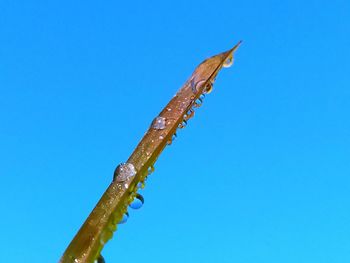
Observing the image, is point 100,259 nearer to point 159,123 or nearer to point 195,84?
point 159,123

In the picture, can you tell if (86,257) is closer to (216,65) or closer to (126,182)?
(126,182)

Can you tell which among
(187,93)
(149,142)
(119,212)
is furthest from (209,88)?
(119,212)

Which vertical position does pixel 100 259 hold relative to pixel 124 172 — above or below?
below

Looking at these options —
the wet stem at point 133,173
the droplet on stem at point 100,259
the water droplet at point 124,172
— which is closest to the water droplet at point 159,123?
the wet stem at point 133,173

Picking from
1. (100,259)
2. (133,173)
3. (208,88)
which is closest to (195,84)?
(208,88)

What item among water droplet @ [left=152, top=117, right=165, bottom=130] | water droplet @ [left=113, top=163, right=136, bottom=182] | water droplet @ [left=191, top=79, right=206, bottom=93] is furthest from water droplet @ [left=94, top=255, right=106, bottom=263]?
water droplet @ [left=191, top=79, right=206, bottom=93]

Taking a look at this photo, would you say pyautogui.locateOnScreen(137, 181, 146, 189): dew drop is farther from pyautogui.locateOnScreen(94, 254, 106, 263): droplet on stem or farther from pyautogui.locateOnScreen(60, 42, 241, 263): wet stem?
pyautogui.locateOnScreen(94, 254, 106, 263): droplet on stem

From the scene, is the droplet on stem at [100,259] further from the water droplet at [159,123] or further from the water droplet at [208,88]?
the water droplet at [208,88]
